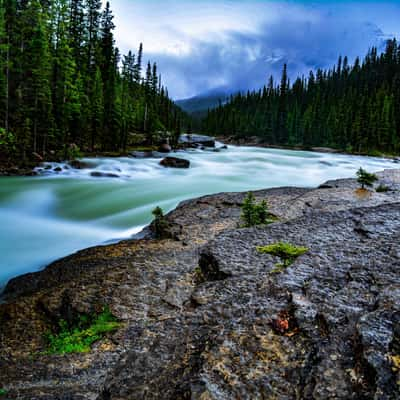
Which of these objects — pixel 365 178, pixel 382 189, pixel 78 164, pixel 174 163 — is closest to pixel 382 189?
pixel 382 189

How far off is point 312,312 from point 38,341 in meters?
4.11

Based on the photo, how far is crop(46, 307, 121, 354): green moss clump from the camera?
4512 mm

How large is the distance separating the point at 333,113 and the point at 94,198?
7734 centimetres

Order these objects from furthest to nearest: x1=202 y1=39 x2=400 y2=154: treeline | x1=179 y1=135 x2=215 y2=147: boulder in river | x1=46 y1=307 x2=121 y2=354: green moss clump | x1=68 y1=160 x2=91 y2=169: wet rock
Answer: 1. x1=202 y1=39 x2=400 y2=154: treeline
2. x1=179 y1=135 x2=215 y2=147: boulder in river
3. x1=68 y1=160 x2=91 y2=169: wet rock
4. x1=46 y1=307 x2=121 y2=354: green moss clump

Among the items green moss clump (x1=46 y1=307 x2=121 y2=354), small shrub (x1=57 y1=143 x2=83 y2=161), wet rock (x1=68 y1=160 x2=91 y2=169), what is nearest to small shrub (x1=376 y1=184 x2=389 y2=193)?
green moss clump (x1=46 y1=307 x2=121 y2=354)

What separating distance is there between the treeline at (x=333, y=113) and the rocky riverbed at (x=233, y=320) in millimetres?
64824

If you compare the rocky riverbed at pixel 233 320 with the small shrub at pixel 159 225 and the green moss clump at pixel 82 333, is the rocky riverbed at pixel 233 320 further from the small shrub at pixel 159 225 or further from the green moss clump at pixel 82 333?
the small shrub at pixel 159 225

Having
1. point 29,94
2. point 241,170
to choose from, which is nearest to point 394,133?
point 241,170

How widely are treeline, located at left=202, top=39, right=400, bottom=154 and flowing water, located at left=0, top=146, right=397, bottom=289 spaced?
146 feet

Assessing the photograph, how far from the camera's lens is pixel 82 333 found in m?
4.84

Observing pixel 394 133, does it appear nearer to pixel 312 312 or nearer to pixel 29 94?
pixel 29 94

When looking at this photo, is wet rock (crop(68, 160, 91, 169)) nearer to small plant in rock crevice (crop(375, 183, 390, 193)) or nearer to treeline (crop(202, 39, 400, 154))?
small plant in rock crevice (crop(375, 183, 390, 193))

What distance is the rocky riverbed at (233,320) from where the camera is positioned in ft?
7.56

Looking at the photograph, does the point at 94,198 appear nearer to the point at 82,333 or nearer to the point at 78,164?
the point at 78,164
